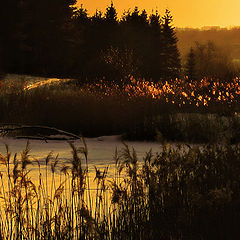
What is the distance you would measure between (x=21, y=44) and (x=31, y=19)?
332 centimetres

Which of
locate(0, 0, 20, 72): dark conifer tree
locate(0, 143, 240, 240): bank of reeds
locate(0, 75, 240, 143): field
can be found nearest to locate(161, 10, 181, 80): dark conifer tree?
locate(0, 0, 20, 72): dark conifer tree

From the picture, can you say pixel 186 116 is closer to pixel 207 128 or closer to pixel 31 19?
pixel 207 128

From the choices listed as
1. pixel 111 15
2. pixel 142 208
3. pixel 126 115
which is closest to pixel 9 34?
pixel 111 15

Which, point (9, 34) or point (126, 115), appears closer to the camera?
point (126, 115)

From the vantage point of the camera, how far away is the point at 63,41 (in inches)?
1663

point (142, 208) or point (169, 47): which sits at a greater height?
point (169, 47)

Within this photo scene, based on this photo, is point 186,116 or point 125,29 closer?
point 186,116

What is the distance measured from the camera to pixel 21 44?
38.8 m

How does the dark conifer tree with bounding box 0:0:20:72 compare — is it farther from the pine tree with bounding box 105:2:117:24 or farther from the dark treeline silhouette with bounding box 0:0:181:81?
the pine tree with bounding box 105:2:117:24

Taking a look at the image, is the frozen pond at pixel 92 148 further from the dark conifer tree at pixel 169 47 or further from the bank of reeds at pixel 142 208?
the dark conifer tree at pixel 169 47

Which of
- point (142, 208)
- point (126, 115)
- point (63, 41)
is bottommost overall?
point (142, 208)

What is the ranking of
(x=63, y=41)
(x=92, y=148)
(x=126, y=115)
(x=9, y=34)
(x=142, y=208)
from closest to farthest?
1. (x=142, y=208)
2. (x=92, y=148)
3. (x=126, y=115)
4. (x=9, y=34)
5. (x=63, y=41)

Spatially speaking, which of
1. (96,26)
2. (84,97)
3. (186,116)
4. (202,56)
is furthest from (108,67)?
(202,56)

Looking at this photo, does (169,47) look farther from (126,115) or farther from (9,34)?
(126,115)
